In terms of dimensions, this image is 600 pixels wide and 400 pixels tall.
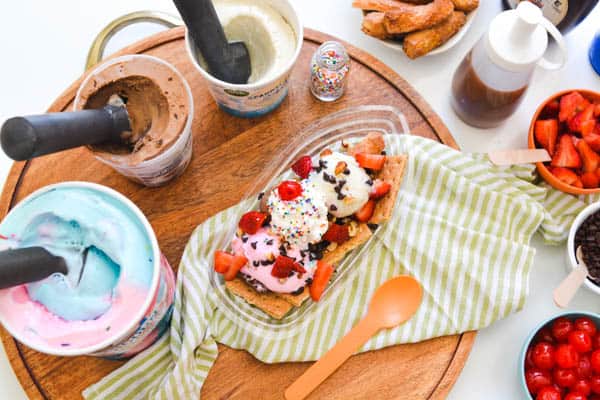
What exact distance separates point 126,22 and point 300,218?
81 cm

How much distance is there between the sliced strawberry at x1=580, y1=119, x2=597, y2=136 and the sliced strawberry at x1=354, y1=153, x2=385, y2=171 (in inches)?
20.4

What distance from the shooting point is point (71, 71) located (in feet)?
5.66

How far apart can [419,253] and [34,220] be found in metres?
0.86

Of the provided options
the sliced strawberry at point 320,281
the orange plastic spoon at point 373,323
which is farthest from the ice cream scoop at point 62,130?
the orange plastic spoon at point 373,323

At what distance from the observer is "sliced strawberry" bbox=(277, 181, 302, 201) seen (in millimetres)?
1423

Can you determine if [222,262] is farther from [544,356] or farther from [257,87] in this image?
[544,356]

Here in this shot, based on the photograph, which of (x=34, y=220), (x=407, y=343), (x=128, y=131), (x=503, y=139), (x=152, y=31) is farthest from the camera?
(x=152, y=31)

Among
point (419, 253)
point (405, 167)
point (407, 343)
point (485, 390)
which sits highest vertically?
point (405, 167)

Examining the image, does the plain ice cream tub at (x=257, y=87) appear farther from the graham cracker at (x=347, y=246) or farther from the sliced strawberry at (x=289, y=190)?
the graham cracker at (x=347, y=246)

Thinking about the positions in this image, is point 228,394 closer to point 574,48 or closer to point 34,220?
point 34,220

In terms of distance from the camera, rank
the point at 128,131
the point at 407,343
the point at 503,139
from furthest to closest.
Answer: the point at 503,139 → the point at 407,343 → the point at 128,131

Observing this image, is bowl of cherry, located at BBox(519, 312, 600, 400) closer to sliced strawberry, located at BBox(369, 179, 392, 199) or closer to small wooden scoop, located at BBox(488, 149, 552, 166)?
small wooden scoop, located at BBox(488, 149, 552, 166)

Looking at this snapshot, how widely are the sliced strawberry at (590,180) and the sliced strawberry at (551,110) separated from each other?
18cm

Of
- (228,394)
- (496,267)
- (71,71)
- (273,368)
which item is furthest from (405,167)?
(71,71)
